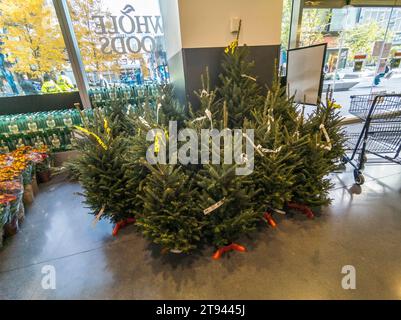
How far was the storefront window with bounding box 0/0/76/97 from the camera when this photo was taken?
3.22m

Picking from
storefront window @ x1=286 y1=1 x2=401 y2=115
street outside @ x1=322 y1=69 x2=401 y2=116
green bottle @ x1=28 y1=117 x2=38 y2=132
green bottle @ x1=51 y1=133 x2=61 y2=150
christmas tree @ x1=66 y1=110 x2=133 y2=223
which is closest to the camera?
christmas tree @ x1=66 y1=110 x2=133 y2=223

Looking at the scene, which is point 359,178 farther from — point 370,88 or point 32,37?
point 32,37

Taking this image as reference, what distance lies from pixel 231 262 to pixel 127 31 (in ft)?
12.6

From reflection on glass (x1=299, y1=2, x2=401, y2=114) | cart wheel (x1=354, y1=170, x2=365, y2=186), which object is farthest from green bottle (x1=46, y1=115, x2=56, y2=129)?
reflection on glass (x1=299, y1=2, x2=401, y2=114)

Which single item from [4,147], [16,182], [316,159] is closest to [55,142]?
[4,147]

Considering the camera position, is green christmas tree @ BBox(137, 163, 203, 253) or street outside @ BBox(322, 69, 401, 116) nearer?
green christmas tree @ BBox(137, 163, 203, 253)

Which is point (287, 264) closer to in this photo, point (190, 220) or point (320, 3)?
point (190, 220)

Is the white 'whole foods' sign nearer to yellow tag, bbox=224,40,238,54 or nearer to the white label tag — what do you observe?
yellow tag, bbox=224,40,238,54

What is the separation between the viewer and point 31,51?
345cm

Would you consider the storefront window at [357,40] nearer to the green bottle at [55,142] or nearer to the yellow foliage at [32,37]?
the yellow foliage at [32,37]

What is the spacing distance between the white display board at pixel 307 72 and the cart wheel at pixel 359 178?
116cm

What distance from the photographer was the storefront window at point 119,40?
3.35m

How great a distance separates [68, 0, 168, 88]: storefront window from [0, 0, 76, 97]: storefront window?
0.36 meters

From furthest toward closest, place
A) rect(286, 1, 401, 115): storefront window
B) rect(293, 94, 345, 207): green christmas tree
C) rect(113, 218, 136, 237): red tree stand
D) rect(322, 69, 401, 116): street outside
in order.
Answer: rect(322, 69, 401, 116): street outside
rect(286, 1, 401, 115): storefront window
rect(113, 218, 136, 237): red tree stand
rect(293, 94, 345, 207): green christmas tree
